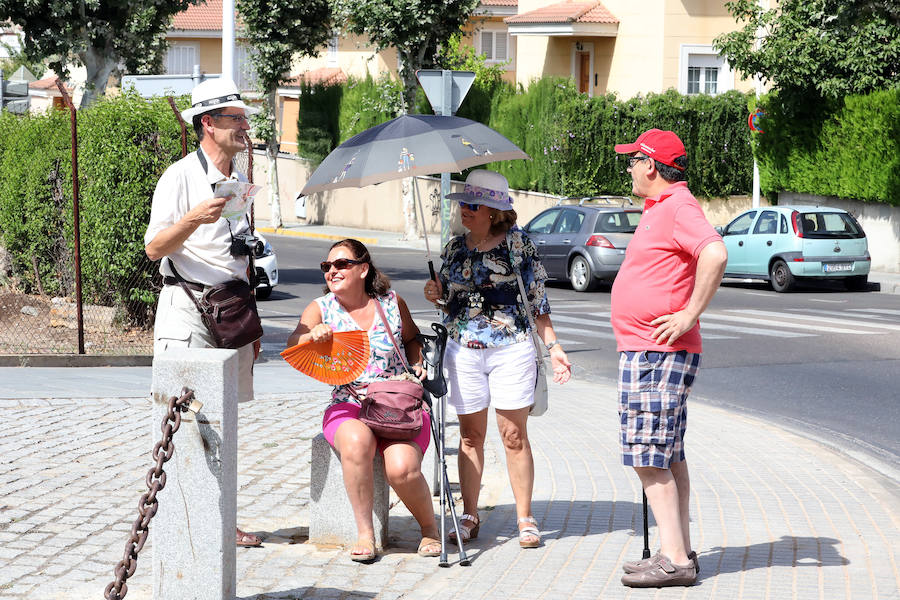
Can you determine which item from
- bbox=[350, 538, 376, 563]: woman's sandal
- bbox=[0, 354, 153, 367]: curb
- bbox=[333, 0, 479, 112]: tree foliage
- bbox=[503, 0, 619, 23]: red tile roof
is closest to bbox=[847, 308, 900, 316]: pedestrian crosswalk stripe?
bbox=[0, 354, 153, 367]: curb

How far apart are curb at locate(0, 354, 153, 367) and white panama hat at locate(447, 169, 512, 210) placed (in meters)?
6.47

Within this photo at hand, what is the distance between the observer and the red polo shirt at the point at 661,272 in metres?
5.18

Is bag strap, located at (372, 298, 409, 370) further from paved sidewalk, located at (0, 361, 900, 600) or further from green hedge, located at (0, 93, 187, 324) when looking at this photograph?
green hedge, located at (0, 93, 187, 324)

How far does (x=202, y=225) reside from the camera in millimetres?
5293

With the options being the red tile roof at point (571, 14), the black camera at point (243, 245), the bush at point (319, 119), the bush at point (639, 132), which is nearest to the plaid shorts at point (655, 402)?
the black camera at point (243, 245)

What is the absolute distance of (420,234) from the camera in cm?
3481

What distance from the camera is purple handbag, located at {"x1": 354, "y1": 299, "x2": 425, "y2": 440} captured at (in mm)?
5758

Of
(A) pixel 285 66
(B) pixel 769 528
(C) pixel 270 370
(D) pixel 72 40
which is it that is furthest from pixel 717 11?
(B) pixel 769 528

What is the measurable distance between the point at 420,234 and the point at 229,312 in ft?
96.6

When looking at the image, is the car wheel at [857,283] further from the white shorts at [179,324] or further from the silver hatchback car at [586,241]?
the white shorts at [179,324]

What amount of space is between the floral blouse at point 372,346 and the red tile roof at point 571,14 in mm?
30646

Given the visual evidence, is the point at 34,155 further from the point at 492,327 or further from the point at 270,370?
the point at 492,327

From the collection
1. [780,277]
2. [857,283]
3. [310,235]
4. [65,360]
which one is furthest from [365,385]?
[310,235]

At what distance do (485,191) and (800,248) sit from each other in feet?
55.1
